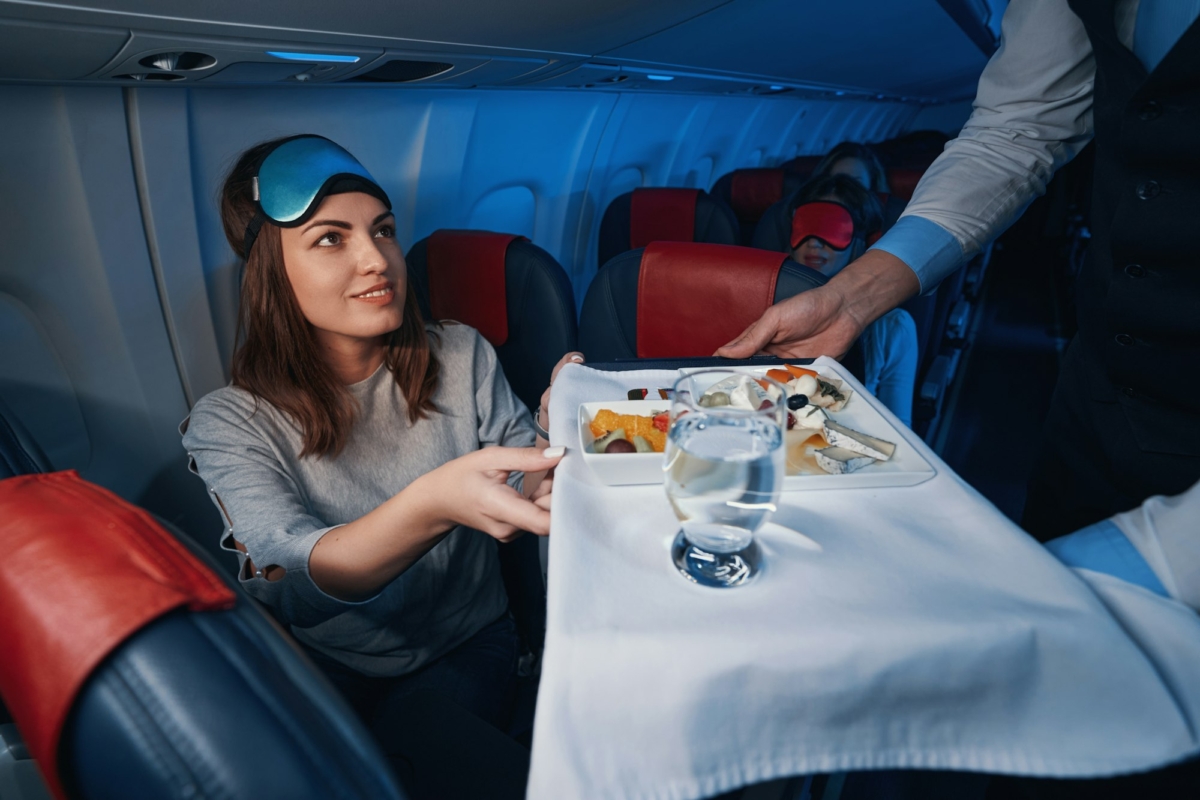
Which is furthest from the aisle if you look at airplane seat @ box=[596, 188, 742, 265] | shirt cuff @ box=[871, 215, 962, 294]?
airplane seat @ box=[596, 188, 742, 265]

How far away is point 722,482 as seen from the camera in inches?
25.6

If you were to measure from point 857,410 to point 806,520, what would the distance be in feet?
0.98

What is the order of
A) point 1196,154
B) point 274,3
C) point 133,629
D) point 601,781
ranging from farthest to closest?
1. point 274,3
2. point 1196,154
3. point 601,781
4. point 133,629

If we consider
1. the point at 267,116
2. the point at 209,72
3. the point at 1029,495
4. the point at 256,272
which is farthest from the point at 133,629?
the point at 267,116

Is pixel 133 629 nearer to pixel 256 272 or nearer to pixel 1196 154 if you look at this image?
pixel 256 272

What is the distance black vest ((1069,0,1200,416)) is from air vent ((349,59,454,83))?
1.78m

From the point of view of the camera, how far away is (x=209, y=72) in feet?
5.21

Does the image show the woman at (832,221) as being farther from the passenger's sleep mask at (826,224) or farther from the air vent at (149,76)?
the air vent at (149,76)

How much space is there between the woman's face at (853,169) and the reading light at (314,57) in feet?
9.25

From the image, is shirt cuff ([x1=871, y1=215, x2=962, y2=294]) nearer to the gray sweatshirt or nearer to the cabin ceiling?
the gray sweatshirt

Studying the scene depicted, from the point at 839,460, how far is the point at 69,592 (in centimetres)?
80

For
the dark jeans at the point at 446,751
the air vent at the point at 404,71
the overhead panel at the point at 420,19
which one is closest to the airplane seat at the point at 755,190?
the overhead panel at the point at 420,19

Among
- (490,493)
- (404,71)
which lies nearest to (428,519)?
(490,493)

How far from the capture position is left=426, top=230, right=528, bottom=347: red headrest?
2172 mm
